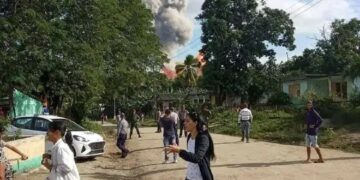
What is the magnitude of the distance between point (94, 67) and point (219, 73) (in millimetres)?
27628

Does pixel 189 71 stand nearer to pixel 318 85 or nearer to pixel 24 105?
pixel 318 85

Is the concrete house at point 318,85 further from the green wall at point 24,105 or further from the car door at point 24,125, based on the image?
the car door at point 24,125

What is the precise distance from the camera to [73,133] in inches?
768

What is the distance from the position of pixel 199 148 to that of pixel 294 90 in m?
51.3

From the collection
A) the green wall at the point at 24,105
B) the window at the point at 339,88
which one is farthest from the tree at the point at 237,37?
the green wall at the point at 24,105

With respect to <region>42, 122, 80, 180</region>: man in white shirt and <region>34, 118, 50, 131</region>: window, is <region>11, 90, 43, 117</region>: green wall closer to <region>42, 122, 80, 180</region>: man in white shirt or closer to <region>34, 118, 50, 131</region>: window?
<region>34, 118, 50, 131</region>: window

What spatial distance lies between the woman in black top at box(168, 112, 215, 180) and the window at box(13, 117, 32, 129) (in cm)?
1461

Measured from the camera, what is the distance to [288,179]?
551 inches

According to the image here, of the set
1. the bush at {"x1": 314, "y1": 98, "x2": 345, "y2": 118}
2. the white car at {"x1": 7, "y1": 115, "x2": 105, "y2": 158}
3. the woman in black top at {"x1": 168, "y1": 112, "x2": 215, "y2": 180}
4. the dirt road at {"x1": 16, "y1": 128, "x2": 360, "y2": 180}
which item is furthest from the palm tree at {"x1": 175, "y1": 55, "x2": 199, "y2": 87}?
the woman in black top at {"x1": 168, "y1": 112, "x2": 215, "y2": 180}

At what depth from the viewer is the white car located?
19.1 meters

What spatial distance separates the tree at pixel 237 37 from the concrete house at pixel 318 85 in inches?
139

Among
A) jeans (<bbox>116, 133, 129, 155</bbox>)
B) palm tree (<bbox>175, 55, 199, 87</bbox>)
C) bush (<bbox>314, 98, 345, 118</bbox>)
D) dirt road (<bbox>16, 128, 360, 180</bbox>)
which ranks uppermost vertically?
palm tree (<bbox>175, 55, 199, 87</bbox>)

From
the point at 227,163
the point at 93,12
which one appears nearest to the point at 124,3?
the point at 93,12

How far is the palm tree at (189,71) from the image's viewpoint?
94000mm
